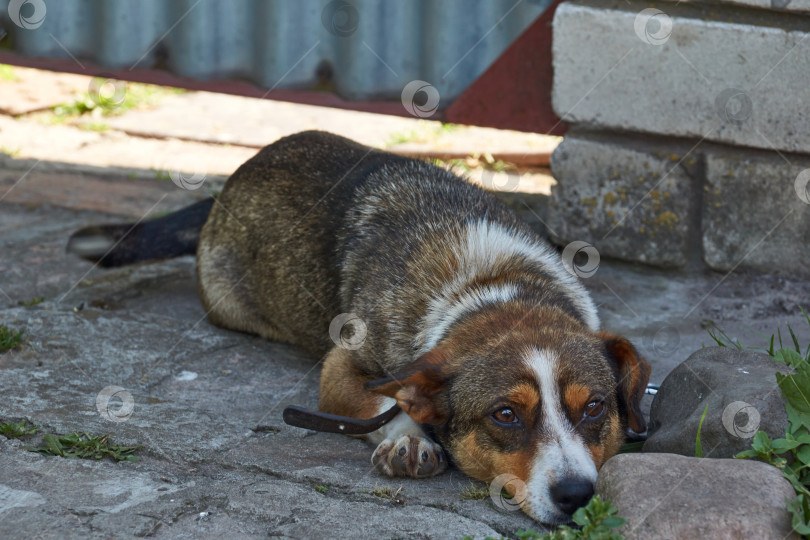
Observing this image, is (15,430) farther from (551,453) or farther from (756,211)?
(756,211)

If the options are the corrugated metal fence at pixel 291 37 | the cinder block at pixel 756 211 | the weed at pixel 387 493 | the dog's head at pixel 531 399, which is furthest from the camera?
the corrugated metal fence at pixel 291 37

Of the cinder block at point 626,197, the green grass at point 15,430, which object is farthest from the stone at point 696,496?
the cinder block at point 626,197

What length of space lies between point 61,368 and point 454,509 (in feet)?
7.11

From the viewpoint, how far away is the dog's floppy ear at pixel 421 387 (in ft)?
12.2

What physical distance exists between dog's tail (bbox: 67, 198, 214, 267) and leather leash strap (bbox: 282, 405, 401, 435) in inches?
95.6

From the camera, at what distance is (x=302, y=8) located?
6.62 metres

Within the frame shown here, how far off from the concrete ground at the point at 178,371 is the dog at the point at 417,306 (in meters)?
0.18

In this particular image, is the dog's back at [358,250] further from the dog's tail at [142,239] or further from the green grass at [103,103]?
the green grass at [103,103]

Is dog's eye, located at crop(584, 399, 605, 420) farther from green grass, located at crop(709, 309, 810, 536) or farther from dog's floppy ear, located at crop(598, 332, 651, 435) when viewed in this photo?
green grass, located at crop(709, 309, 810, 536)

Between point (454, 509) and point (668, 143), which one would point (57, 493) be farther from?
point (668, 143)

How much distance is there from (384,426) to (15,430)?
1457 mm

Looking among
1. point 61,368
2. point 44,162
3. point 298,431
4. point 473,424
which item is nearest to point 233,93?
point 44,162

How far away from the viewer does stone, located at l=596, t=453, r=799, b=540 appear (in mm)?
2982

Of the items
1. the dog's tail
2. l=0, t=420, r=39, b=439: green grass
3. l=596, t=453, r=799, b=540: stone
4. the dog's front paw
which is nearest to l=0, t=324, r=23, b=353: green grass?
l=0, t=420, r=39, b=439: green grass
